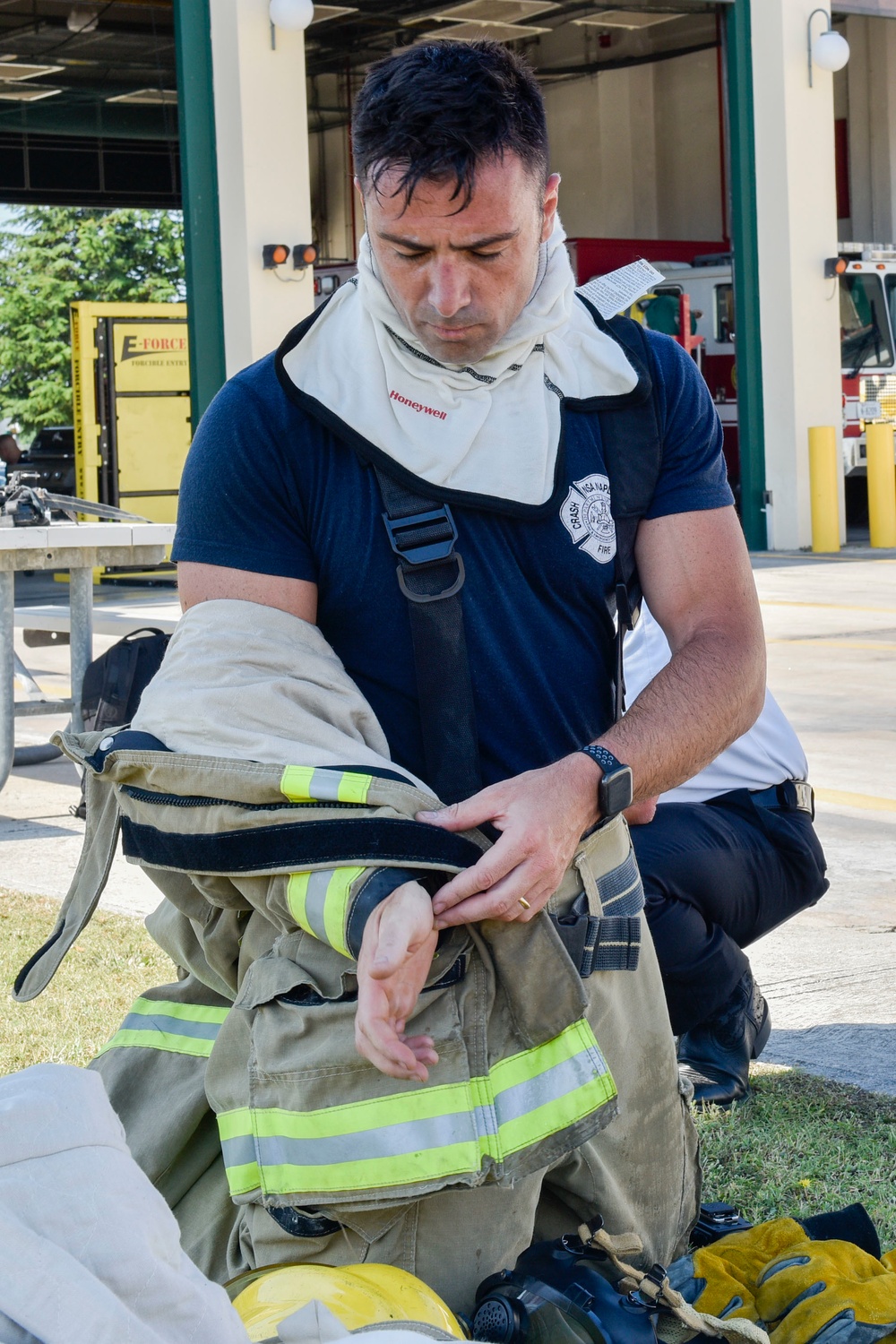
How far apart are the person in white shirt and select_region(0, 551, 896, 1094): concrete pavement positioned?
270 millimetres

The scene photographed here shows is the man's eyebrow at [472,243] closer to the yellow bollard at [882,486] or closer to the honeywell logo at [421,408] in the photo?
the honeywell logo at [421,408]

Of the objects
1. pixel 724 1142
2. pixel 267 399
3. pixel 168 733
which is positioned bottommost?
pixel 724 1142

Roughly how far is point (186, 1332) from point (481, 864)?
2.69 ft

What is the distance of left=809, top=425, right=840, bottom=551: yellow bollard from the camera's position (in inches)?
596

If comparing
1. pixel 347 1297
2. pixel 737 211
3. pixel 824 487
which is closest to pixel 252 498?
pixel 347 1297

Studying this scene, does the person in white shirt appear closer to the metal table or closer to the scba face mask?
the scba face mask

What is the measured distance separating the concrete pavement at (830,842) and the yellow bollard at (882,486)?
4.65 meters

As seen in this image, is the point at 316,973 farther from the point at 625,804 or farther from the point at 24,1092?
the point at 24,1092

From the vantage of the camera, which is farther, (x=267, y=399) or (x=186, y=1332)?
(x=267, y=399)

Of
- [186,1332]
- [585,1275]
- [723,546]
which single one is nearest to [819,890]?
[723,546]

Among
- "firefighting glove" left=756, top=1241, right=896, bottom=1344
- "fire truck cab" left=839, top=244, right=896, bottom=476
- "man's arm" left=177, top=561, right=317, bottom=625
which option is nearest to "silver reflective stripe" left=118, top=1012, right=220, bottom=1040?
"man's arm" left=177, top=561, right=317, bottom=625

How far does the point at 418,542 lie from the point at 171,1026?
0.88 meters

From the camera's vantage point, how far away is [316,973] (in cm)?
222

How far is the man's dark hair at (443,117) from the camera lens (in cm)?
223
